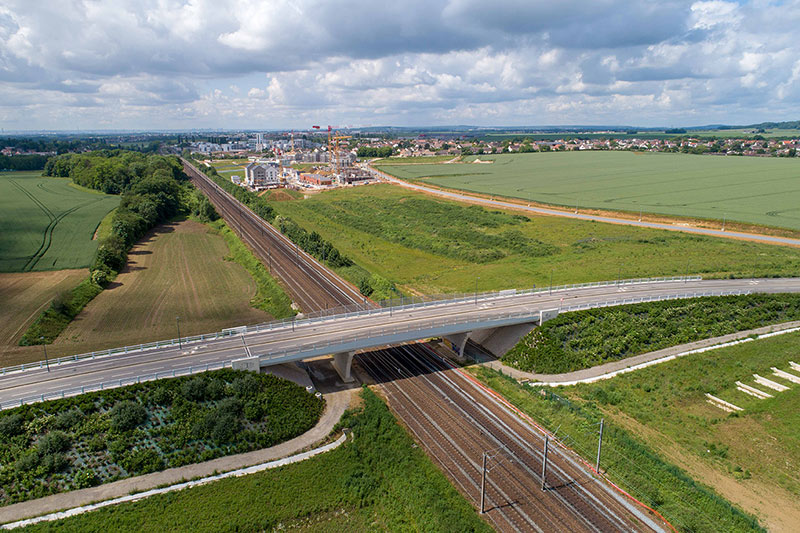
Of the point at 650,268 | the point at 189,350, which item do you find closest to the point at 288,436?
the point at 189,350

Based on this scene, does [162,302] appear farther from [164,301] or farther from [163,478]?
[163,478]

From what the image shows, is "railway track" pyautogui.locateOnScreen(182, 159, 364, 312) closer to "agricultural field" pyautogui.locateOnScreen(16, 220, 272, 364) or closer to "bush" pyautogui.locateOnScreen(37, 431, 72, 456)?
"agricultural field" pyautogui.locateOnScreen(16, 220, 272, 364)

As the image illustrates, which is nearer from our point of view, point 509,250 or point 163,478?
point 163,478

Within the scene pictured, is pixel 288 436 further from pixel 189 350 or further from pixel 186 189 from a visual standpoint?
pixel 186 189

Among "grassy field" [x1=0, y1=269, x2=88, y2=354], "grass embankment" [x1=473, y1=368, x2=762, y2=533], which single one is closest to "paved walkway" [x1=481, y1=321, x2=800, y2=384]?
"grass embankment" [x1=473, y1=368, x2=762, y2=533]

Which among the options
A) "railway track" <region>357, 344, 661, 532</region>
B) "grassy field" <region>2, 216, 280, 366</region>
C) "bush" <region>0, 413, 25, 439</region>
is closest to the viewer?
"railway track" <region>357, 344, 661, 532</region>

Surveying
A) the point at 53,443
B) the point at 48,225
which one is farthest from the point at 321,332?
the point at 48,225
